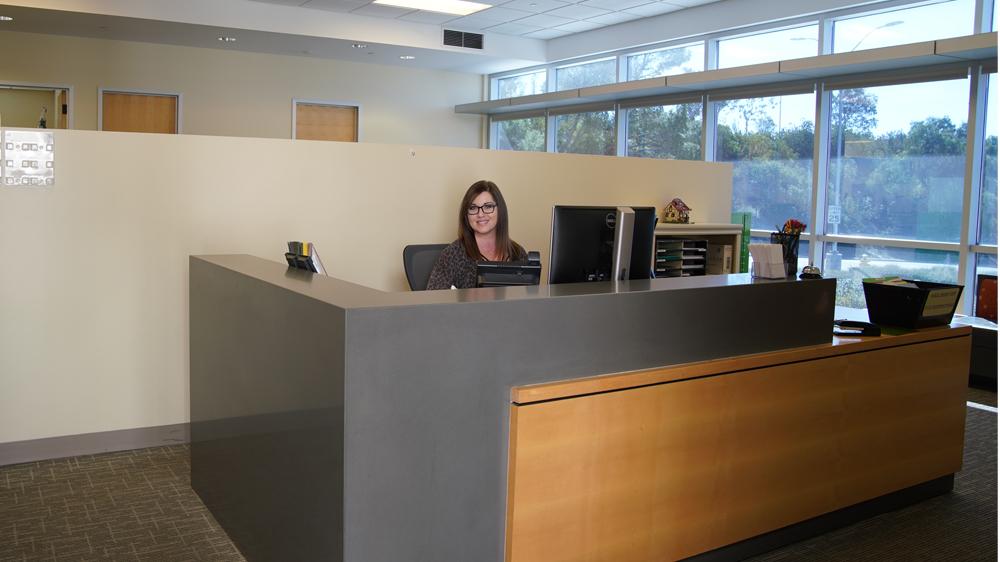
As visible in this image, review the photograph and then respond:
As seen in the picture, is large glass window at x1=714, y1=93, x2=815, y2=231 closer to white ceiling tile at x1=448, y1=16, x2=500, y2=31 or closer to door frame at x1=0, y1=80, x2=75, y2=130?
white ceiling tile at x1=448, y1=16, x2=500, y2=31

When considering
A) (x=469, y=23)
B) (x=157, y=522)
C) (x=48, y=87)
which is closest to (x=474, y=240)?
(x=157, y=522)

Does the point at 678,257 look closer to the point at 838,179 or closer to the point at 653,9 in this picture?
the point at 838,179

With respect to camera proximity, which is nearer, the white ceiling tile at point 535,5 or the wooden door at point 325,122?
the white ceiling tile at point 535,5

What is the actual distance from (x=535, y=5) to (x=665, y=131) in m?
2.12

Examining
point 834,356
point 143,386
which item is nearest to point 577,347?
point 834,356

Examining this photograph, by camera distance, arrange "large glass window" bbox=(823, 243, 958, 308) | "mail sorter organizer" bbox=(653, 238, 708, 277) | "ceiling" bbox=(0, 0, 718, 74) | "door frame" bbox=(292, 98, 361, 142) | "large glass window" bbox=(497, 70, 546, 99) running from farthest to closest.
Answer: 1. "large glass window" bbox=(497, 70, 546, 99)
2. "door frame" bbox=(292, 98, 361, 142)
3. "ceiling" bbox=(0, 0, 718, 74)
4. "large glass window" bbox=(823, 243, 958, 308)
5. "mail sorter organizer" bbox=(653, 238, 708, 277)

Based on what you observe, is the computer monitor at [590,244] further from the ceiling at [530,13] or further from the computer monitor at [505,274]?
the ceiling at [530,13]

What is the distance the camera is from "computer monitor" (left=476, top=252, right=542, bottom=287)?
3328 mm

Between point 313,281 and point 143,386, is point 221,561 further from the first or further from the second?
point 143,386

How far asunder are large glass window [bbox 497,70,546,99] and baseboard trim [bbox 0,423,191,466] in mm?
8430

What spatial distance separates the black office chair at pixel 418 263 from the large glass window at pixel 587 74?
6521 millimetres

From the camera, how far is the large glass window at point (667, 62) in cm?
934

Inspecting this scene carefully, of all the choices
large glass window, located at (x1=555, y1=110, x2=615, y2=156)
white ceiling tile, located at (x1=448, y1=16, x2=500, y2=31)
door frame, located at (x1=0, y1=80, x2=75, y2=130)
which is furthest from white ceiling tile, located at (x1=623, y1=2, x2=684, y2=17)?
door frame, located at (x1=0, y1=80, x2=75, y2=130)

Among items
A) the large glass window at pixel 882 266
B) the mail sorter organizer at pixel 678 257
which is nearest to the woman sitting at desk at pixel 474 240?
the mail sorter organizer at pixel 678 257
